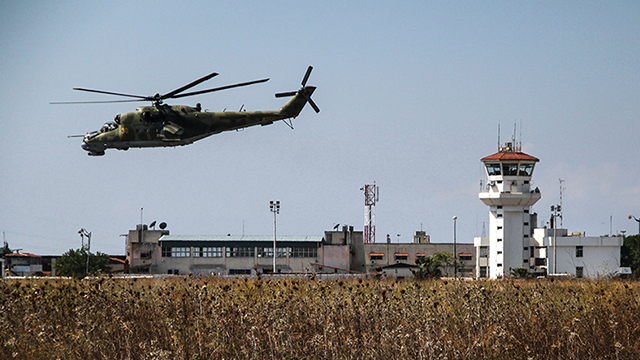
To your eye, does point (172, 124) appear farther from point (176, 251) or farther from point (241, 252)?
point (176, 251)

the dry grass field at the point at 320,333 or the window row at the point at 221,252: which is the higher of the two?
the dry grass field at the point at 320,333

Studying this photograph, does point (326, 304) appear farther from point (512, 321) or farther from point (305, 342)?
point (512, 321)

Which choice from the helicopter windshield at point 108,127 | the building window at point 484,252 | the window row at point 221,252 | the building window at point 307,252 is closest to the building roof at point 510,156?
the building window at point 484,252

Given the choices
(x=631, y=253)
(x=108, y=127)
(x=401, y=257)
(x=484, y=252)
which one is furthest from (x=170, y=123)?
(x=631, y=253)

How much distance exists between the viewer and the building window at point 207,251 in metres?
110

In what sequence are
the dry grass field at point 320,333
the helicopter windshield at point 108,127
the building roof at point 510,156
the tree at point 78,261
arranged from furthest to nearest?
1. the tree at point 78,261
2. the building roof at point 510,156
3. the helicopter windshield at point 108,127
4. the dry grass field at point 320,333

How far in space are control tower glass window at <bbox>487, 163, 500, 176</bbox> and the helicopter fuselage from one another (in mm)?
46545

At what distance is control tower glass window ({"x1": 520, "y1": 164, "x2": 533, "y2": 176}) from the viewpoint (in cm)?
8169

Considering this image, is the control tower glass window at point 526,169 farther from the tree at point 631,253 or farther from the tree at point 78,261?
the tree at point 78,261

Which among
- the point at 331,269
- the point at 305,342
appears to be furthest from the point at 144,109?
the point at 331,269

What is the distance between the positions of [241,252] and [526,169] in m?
47.7

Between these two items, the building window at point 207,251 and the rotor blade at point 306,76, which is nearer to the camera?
the rotor blade at point 306,76

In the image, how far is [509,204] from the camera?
8231 centimetres

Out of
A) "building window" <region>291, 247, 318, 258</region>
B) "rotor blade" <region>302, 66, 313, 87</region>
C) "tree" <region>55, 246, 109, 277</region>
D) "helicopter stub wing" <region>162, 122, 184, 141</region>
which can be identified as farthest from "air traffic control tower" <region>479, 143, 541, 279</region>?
"tree" <region>55, 246, 109, 277</region>
